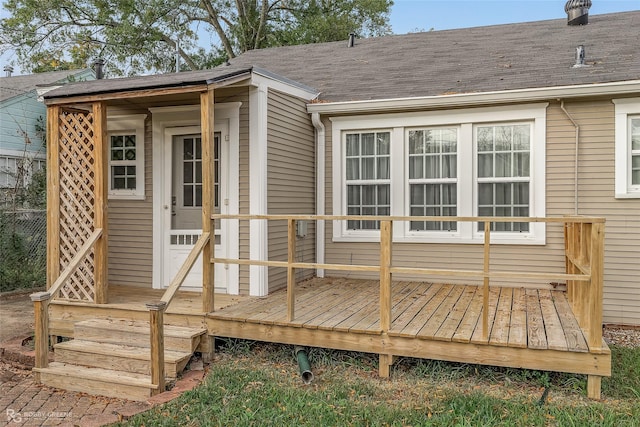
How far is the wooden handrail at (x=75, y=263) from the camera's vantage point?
194 inches

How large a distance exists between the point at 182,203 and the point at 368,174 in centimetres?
258

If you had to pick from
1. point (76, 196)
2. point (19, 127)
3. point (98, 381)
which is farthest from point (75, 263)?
point (19, 127)

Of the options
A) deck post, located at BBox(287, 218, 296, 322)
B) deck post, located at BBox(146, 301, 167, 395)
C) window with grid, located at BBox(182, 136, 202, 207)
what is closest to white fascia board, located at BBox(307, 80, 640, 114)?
window with grid, located at BBox(182, 136, 202, 207)

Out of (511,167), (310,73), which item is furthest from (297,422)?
(310,73)

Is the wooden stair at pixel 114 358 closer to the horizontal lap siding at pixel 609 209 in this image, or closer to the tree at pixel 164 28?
the horizontal lap siding at pixel 609 209

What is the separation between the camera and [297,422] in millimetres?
3393

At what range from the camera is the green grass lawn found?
3.42 meters

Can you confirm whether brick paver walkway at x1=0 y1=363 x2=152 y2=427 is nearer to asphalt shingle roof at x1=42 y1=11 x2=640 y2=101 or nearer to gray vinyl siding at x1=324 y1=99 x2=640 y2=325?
asphalt shingle roof at x1=42 y1=11 x2=640 y2=101

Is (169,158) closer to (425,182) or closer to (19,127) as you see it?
(425,182)

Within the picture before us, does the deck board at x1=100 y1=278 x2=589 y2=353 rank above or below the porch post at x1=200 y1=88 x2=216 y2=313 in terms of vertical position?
below

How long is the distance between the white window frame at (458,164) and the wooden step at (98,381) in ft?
12.0

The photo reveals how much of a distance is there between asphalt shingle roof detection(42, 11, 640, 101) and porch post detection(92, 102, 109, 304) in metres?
0.33

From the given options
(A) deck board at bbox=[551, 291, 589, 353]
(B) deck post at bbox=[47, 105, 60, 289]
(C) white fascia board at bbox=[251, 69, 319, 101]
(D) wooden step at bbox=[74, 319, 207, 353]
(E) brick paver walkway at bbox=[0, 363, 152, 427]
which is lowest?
(E) brick paver walkway at bbox=[0, 363, 152, 427]

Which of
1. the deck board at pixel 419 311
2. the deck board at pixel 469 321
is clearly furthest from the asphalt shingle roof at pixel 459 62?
the deck board at pixel 469 321
